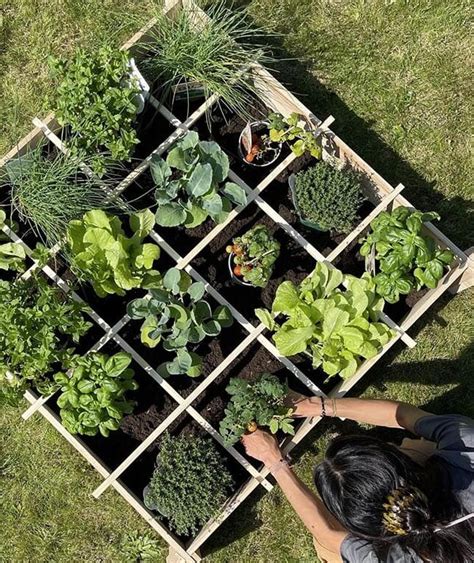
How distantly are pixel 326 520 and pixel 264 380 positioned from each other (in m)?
0.63

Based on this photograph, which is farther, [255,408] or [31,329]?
[255,408]

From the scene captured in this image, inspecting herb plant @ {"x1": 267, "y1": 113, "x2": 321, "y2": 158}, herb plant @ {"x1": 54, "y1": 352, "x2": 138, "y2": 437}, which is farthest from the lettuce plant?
herb plant @ {"x1": 54, "y1": 352, "x2": 138, "y2": 437}

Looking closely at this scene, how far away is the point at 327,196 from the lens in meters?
2.81

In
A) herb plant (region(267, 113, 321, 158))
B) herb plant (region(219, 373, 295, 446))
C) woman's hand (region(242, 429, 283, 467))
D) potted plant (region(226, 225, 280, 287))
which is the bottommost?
woman's hand (region(242, 429, 283, 467))

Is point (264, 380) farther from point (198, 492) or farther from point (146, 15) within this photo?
point (146, 15)

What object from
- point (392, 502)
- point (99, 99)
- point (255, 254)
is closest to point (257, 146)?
point (255, 254)

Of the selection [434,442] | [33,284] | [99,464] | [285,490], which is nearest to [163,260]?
[33,284]

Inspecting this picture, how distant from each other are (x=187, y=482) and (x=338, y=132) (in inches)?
75.8

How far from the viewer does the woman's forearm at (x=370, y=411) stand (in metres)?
2.81

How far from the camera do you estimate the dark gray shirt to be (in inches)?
92.4

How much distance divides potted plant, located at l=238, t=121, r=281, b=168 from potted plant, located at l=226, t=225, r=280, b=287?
0.36 metres

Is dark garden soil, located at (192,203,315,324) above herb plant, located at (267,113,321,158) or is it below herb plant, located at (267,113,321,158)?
below

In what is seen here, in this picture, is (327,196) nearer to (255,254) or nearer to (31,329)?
(255,254)

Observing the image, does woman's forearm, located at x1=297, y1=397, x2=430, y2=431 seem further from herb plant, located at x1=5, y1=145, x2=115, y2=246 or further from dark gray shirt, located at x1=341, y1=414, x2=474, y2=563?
herb plant, located at x1=5, y1=145, x2=115, y2=246
